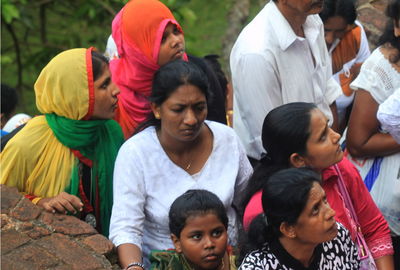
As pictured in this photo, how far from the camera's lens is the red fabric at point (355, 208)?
11.2ft

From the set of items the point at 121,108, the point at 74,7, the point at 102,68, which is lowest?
the point at 74,7

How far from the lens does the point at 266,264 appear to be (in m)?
3.07

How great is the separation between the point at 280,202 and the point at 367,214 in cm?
72

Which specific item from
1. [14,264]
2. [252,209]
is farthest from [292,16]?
[14,264]

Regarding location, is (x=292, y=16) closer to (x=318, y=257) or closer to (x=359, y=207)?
Answer: (x=359, y=207)

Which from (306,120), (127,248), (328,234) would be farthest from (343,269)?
(127,248)

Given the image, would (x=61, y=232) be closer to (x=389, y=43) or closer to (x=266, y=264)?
(x=266, y=264)

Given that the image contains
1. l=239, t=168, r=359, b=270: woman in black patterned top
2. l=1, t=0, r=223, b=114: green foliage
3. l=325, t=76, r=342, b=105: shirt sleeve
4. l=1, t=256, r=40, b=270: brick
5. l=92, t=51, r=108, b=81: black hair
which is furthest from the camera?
l=1, t=0, r=223, b=114: green foliage

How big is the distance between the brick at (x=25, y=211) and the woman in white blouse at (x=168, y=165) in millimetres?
348

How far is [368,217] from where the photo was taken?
3.61 metres

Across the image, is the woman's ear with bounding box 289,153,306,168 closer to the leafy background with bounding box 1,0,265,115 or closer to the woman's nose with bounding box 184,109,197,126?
the woman's nose with bounding box 184,109,197,126

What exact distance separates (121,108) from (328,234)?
1.58 metres

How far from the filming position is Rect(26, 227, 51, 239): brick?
11.1 feet

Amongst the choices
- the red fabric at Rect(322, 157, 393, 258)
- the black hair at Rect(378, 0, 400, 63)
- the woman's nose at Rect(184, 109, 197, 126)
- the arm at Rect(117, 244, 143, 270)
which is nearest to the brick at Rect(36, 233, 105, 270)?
the arm at Rect(117, 244, 143, 270)
